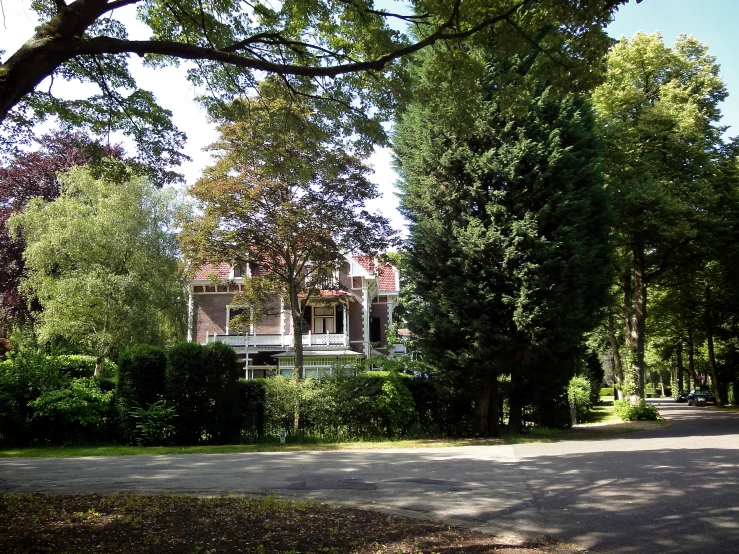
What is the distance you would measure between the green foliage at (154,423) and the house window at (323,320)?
22.9 metres

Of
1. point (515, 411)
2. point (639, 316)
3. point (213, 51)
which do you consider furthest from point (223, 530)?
point (639, 316)

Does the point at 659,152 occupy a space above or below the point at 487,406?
above

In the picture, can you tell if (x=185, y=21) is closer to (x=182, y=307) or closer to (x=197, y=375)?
(x=197, y=375)

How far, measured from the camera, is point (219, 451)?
A: 50.9ft

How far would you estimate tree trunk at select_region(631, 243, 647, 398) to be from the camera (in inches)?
1099

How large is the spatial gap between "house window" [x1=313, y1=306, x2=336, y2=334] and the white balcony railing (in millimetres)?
1379

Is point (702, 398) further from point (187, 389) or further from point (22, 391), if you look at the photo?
point (22, 391)

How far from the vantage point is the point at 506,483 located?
9.21m

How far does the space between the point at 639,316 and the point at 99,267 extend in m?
28.0

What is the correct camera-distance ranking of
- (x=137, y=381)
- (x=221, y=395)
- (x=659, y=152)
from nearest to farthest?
(x=137, y=381) < (x=221, y=395) < (x=659, y=152)

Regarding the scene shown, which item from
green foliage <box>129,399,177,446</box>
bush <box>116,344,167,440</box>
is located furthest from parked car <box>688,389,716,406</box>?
bush <box>116,344,167,440</box>

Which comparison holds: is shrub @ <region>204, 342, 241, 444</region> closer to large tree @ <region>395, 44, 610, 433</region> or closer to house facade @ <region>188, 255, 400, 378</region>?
large tree @ <region>395, 44, 610, 433</region>

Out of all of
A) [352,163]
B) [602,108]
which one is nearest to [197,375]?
Result: [352,163]

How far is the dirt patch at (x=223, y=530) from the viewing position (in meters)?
5.17
